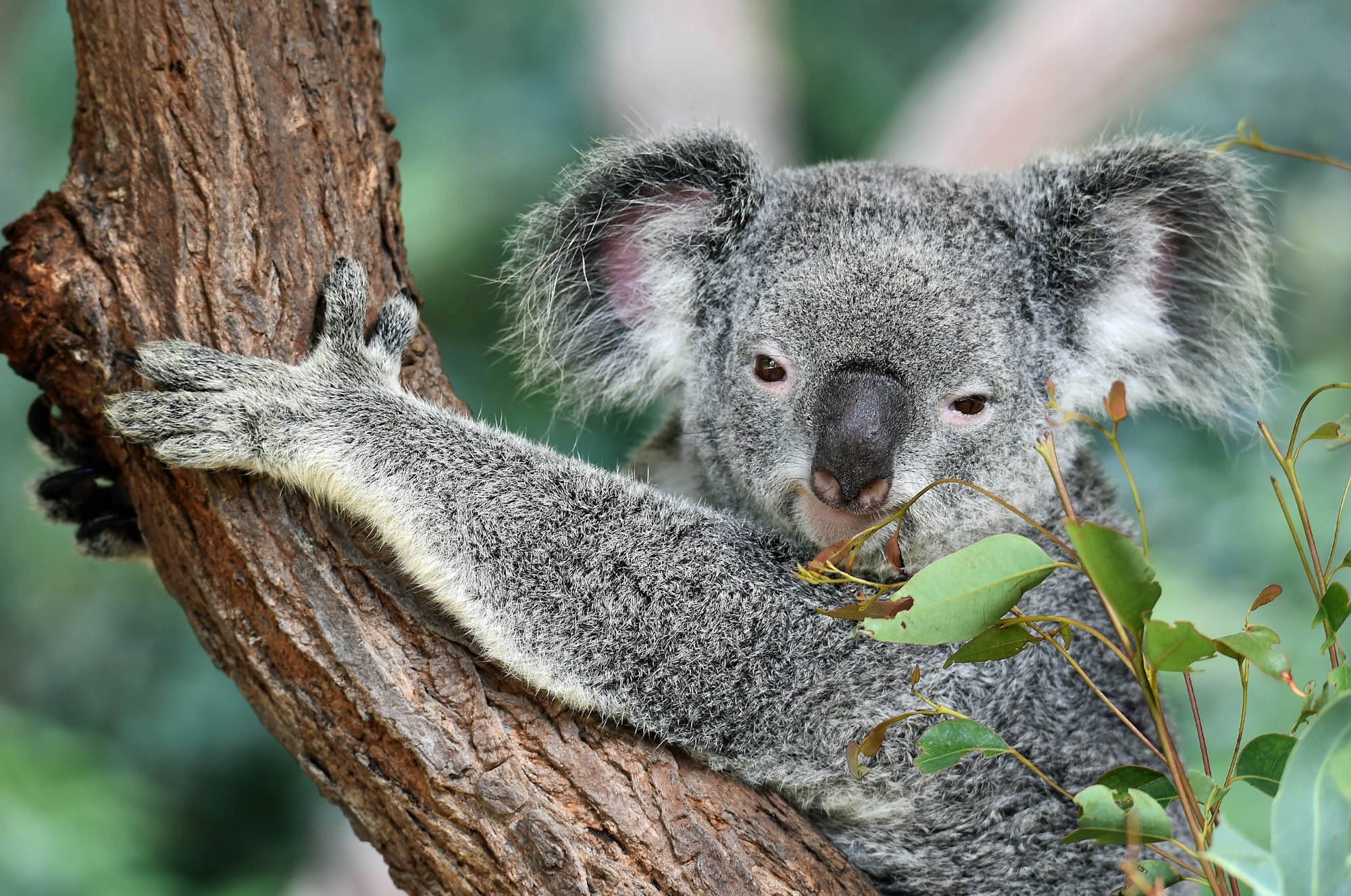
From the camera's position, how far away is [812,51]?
21.7ft

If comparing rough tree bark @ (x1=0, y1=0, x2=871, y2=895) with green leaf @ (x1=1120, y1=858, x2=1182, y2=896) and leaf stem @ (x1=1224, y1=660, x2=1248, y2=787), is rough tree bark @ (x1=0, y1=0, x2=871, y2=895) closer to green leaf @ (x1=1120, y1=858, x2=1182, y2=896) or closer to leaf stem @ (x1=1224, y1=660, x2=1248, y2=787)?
green leaf @ (x1=1120, y1=858, x2=1182, y2=896)

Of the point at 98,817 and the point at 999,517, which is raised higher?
the point at 999,517

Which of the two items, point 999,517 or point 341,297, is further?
point 999,517

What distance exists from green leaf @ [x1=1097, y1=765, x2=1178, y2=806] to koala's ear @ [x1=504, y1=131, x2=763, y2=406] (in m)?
1.22

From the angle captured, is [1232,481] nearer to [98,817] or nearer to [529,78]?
[529,78]

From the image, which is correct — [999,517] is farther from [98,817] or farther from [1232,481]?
[98,817]

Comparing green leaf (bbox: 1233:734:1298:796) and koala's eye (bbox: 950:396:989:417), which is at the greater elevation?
koala's eye (bbox: 950:396:989:417)

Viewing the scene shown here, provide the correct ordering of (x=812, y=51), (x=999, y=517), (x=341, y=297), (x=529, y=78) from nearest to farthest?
(x=341, y=297) → (x=999, y=517) → (x=529, y=78) → (x=812, y=51)

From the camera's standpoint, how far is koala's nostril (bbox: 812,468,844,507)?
182 centimetres

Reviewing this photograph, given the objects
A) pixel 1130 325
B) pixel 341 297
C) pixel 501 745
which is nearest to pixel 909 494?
pixel 1130 325

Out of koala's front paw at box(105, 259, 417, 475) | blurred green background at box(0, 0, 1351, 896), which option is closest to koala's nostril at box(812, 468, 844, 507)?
koala's front paw at box(105, 259, 417, 475)

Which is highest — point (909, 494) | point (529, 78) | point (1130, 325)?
point (529, 78)

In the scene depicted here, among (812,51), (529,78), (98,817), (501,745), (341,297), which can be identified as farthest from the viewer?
(812,51)

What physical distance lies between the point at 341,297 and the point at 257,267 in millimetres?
139
